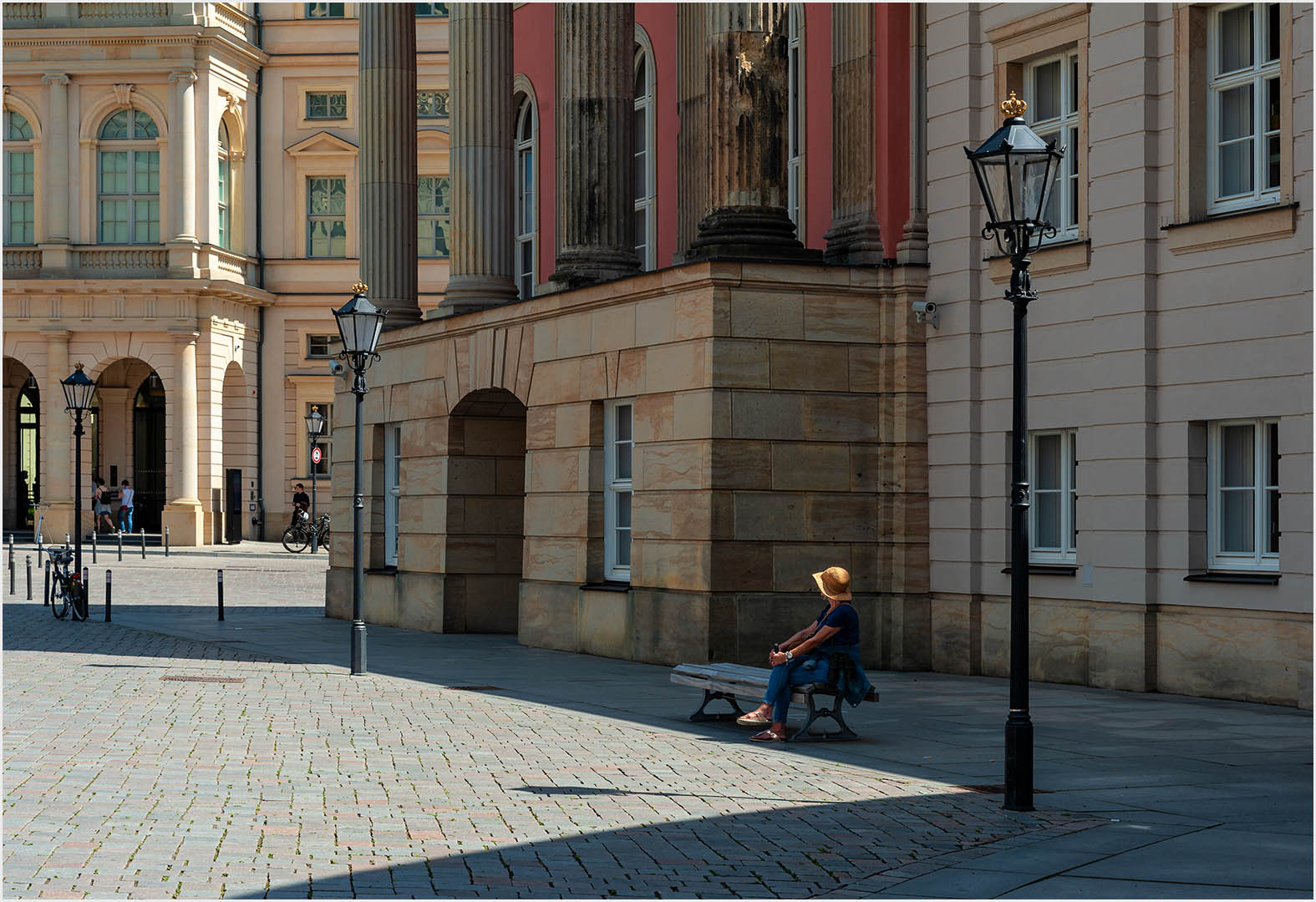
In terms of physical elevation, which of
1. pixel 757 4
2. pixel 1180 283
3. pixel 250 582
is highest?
pixel 757 4

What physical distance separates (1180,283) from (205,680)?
10.6 metres

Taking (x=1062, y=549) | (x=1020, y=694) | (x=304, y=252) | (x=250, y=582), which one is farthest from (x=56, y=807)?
(x=304, y=252)

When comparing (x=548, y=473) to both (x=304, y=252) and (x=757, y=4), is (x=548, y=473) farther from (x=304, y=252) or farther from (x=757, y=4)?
(x=304, y=252)

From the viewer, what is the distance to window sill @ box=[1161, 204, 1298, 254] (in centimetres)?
1695

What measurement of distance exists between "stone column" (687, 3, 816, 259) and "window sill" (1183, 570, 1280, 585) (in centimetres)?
589

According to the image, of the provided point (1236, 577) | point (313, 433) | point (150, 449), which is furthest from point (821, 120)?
point (150, 449)

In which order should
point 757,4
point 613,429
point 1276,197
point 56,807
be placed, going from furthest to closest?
point 613,429 → point 757,4 → point 1276,197 → point 56,807

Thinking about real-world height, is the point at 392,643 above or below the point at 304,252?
below

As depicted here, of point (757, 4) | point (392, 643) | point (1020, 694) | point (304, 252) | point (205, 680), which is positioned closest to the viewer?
point (1020, 694)

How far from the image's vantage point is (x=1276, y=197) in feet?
56.9

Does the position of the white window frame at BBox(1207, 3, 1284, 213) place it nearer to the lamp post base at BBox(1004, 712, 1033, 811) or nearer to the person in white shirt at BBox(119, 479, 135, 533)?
the lamp post base at BBox(1004, 712, 1033, 811)

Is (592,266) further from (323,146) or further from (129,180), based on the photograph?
(323,146)

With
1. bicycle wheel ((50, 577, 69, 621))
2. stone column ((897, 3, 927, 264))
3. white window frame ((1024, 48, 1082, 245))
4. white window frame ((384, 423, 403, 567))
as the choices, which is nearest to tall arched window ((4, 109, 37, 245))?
bicycle wheel ((50, 577, 69, 621))

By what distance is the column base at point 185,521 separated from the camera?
2254 inches
